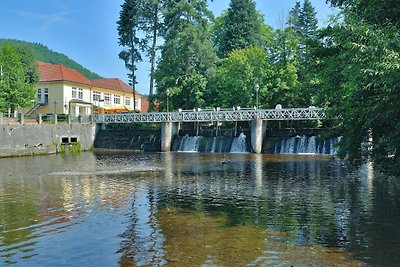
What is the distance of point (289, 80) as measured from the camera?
44.7m

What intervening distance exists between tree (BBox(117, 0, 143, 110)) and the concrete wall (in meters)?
12.8

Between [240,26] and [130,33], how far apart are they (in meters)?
13.9

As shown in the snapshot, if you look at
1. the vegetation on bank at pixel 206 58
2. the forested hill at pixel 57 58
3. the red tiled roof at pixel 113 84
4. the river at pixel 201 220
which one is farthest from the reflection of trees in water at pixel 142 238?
the forested hill at pixel 57 58

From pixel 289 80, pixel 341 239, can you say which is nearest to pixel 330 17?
pixel 341 239

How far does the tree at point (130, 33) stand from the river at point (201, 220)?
34386mm

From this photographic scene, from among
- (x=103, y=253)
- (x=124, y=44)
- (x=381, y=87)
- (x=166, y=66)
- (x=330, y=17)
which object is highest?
(x=124, y=44)

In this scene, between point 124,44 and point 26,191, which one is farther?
point 124,44

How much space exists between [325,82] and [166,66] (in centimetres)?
3625

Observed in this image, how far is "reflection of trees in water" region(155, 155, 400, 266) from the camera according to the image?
1056cm

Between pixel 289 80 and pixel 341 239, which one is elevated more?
pixel 289 80

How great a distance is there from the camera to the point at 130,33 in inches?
2087

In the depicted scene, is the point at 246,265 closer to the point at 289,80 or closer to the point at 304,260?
the point at 304,260

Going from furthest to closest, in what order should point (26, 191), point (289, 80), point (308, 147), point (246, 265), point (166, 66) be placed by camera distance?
point (166, 66) → point (289, 80) → point (308, 147) → point (26, 191) → point (246, 265)

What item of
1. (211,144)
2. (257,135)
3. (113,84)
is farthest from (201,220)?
(113,84)
